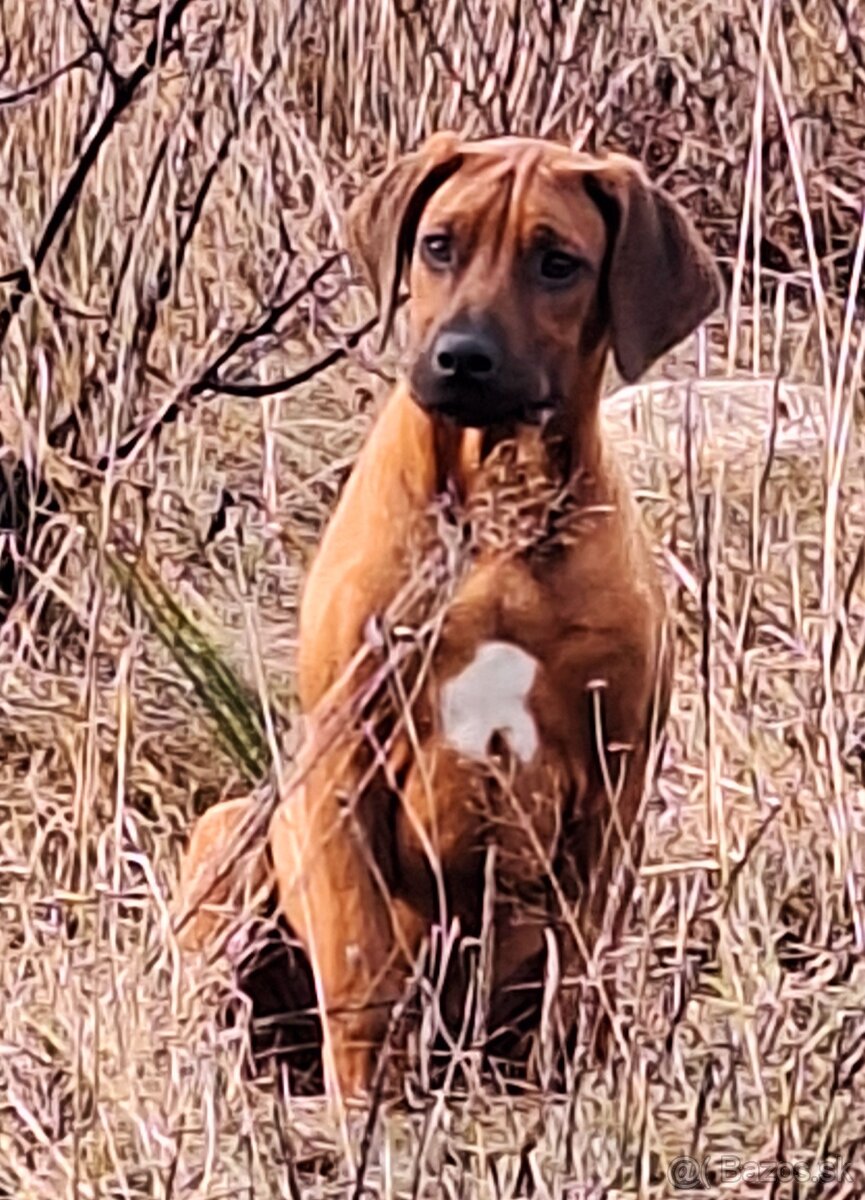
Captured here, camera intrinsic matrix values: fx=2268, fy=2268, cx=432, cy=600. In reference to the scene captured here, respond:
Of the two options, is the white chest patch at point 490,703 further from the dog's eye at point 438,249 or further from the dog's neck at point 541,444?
the dog's eye at point 438,249

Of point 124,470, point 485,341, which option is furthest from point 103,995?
point 485,341

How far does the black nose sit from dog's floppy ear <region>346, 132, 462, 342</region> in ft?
0.21

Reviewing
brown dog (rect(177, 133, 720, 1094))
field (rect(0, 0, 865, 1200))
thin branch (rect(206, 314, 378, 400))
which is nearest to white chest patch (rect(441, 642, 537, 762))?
brown dog (rect(177, 133, 720, 1094))

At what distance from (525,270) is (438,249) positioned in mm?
59

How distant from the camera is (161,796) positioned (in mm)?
1531

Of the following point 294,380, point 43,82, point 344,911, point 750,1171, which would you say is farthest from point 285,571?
point 750,1171

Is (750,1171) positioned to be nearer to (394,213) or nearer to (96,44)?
(394,213)

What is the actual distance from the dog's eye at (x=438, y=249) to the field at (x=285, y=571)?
0.30ft

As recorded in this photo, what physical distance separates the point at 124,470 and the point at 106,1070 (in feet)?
1.34

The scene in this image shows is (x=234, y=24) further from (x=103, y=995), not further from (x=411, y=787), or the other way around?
(x=103, y=995)

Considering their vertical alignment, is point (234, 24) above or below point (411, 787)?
above

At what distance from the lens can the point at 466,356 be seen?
1420mm

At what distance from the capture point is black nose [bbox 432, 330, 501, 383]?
1.41 meters

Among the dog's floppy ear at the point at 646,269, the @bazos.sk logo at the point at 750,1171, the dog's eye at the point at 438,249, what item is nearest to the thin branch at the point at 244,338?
the dog's eye at the point at 438,249
